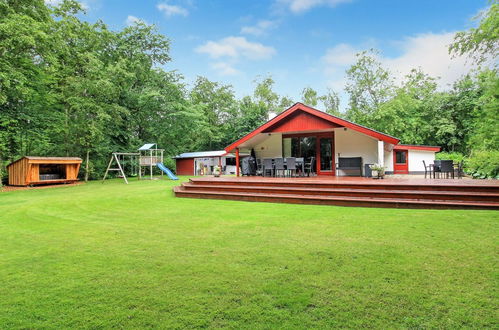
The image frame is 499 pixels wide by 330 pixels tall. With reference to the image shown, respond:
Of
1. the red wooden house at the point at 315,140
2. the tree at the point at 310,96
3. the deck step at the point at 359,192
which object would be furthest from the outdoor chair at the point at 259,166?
the tree at the point at 310,96

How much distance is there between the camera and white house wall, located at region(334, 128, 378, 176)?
41.5 feet

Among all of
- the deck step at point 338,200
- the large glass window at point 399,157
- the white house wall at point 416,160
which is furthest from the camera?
the large glass window at point 399,157

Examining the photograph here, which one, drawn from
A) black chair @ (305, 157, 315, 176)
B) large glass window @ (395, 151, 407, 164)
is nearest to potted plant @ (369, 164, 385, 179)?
black chair @ (305, 157, 315, 176)

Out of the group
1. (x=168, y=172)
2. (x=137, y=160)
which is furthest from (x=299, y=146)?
(x=137, y=160)

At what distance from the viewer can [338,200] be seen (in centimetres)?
762

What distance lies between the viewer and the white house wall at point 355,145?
1266cm

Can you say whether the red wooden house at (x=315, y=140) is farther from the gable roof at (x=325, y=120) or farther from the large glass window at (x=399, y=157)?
the large glass window at (x=399, y=157)

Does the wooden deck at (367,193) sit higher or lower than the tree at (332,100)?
lower

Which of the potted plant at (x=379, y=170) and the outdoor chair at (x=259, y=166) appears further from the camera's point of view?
the outdoor chair at (x=259, y=166)

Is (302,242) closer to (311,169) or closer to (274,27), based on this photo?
(311,169)

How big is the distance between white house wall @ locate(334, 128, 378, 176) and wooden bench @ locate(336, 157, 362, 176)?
1.80 feet

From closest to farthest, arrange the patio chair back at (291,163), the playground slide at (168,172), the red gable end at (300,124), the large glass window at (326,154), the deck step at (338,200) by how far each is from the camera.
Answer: the deck step at (338,200), the patio chair back at (291,163), the red gable end at (300,124), the large glass window at (326,154), the playground slide at (168,172)

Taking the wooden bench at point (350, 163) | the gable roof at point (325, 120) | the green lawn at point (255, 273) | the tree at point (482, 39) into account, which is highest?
the tree at point (482, 39)

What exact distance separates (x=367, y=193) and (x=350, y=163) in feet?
16.0
